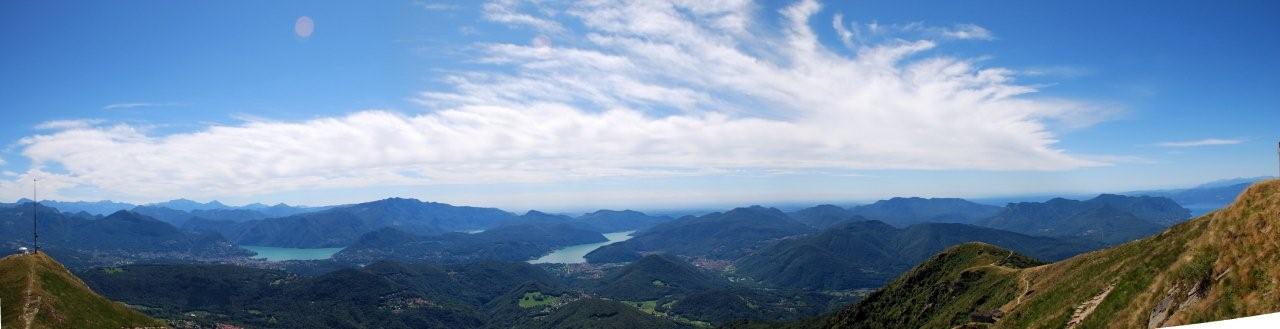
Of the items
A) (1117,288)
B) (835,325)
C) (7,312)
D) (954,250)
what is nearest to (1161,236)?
(1117,288)

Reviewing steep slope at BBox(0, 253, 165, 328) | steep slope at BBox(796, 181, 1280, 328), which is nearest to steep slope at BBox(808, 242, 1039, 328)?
steep slope at BBox(796, 181, 1280, 328)

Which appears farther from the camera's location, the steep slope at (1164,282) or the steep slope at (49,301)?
the steep slope at (49,301)

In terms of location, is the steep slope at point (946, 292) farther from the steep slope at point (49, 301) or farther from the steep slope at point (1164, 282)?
the steep slope at point (49, 301)

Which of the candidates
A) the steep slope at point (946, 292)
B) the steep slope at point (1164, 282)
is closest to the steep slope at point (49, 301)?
the steep slope at point (1164, 282)

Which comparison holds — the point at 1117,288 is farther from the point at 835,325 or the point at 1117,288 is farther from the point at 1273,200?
the point at 835,325

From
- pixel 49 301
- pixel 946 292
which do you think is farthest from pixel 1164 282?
pixel 49 301

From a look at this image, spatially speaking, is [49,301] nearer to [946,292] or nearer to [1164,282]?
[1164,282]

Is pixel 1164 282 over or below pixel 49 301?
over
